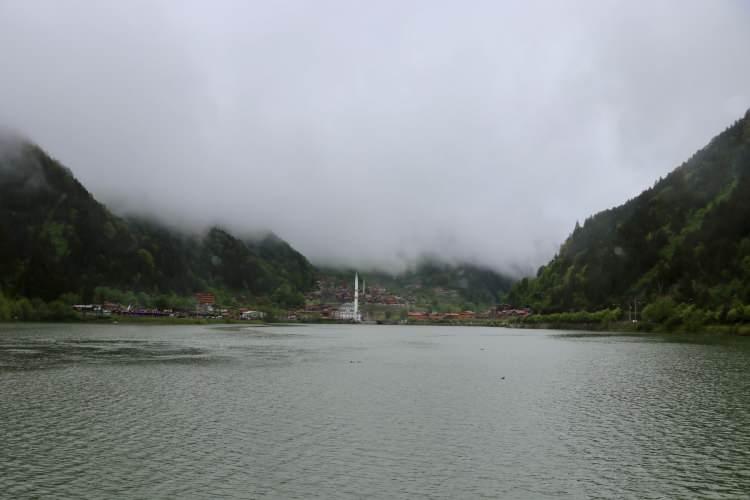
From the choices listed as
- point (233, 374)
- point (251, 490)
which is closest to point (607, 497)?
point (251, 490)

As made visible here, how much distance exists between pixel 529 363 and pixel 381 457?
69943 millimetres

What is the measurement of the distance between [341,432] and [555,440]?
15.0 m

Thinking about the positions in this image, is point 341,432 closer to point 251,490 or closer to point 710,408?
point 251,490

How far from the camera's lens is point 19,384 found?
64125mm

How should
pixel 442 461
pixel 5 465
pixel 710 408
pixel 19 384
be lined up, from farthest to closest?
pixel 19 384
pixel 710 408
pixel 442 461
pixel 5 465

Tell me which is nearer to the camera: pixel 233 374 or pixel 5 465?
pixel 5 465

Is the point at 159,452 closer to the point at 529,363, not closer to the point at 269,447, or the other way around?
the point at 269,447

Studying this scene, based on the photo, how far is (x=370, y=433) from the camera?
4316cm

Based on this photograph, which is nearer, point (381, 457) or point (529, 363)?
point (381, 457)

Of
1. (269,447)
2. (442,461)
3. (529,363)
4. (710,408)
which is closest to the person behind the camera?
(442,461)

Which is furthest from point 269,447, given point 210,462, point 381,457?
point 381,457

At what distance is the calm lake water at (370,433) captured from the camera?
3092cm

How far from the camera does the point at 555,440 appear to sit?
1631 inches

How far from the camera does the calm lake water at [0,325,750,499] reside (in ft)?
101
